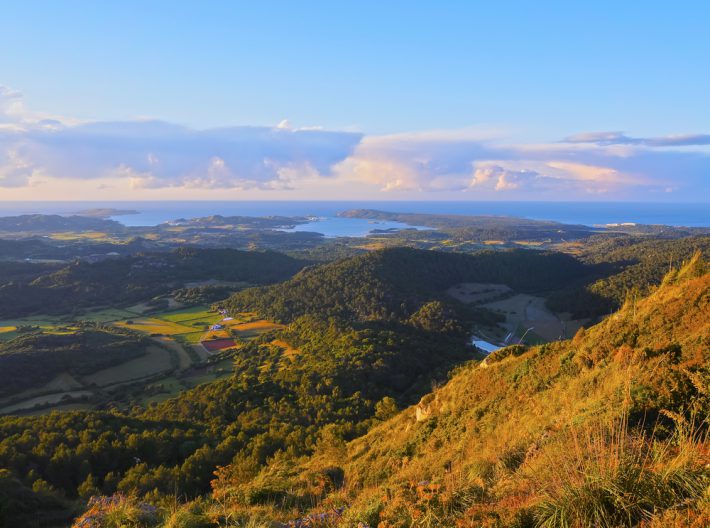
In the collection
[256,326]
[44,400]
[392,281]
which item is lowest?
[44,400]

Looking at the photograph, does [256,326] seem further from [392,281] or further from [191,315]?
[392,281]

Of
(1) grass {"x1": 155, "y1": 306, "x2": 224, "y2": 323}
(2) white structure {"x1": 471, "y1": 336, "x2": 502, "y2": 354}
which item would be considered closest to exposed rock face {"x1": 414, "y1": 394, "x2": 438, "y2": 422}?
(2) white structure {"x1": 471, "y1": 336, "x2": 502, "y2": 354}

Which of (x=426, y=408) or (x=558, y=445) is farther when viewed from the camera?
(x=426, y=408)

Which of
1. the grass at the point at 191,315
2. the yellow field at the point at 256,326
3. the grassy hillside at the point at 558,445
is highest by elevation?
the grassy hillside at the point at 558,445

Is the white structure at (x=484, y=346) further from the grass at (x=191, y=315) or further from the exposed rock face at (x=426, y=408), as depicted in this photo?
the grass at (x=191, y=315)

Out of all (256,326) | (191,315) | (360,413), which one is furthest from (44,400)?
(191,315)

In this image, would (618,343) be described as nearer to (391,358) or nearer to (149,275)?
(391,358)

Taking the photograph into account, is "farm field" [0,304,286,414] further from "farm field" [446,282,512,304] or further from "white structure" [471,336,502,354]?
"farm field" [446,282,512,304]

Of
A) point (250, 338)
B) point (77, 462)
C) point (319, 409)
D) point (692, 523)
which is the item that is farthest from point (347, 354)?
point (692, 523)

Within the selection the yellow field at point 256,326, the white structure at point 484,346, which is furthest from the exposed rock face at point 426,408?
the yellow field at point 256,326

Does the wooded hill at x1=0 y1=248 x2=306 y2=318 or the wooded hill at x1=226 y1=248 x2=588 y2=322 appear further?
the wooded hill at x1=0 y1=248 x2=306 y2=318

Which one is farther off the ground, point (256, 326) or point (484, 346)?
point (484, 346)
